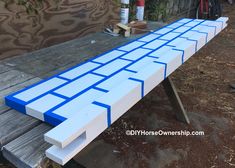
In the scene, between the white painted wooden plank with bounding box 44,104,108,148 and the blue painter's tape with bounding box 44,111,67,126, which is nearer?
→ the white painted wooden plank with bounding box 44,104,108,148

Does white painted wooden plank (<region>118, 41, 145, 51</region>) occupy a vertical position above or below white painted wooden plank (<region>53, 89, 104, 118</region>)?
above

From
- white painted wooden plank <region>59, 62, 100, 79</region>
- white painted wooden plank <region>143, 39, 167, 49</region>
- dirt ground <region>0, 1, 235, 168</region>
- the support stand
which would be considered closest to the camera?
white painted wooden plank <region>59, 62, 100, 79</region>

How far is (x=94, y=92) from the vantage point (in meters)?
1.20

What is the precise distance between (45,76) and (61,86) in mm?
270

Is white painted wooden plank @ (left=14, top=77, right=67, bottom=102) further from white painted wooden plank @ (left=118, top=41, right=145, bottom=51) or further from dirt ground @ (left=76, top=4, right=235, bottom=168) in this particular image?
dirt ground @ (left=76, top=4, right=235, bottom=168)

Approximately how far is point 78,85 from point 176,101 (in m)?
1.50

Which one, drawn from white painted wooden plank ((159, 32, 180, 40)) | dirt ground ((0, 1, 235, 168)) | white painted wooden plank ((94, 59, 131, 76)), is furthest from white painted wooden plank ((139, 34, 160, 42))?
dirt ground ((0, 1, 235, 168))

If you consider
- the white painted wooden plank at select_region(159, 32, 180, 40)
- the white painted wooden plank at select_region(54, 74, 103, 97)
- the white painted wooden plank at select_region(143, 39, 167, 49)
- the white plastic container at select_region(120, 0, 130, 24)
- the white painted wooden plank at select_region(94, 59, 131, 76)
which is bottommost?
the white painted wooden plank at select_region(54, 74, 103, 97)

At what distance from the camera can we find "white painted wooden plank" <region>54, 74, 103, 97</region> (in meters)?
1.20

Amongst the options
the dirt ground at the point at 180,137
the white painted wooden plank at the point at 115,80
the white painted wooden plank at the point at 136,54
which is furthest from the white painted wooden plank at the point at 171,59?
the dirt ground at the point at 180,137

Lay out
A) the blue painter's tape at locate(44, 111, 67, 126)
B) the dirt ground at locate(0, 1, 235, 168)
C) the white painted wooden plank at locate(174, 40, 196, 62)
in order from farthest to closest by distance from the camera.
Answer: the dirt ground at locate(0, 1, 235, 168) < the white painted wooden plank at locate(174, 40, 196, 62) < the blue painter's tape at locate(44, 111, 67, 126)

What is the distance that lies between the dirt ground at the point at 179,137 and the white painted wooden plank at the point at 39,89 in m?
1.05

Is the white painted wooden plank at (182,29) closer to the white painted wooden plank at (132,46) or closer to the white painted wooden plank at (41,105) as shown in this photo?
the white painted wooden plank at (132,46)

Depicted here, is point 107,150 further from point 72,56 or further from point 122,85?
point 122,85
